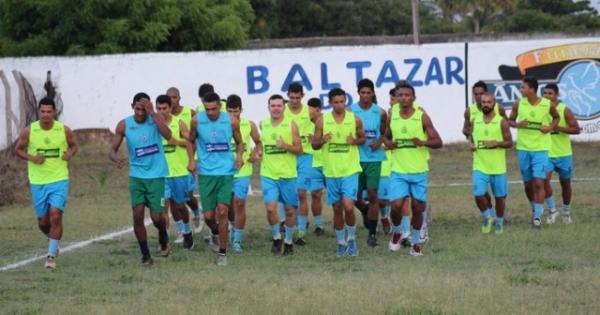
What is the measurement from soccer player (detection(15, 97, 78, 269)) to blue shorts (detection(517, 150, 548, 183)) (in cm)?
664

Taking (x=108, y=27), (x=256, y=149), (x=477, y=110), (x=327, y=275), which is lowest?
(x=327, y=275)

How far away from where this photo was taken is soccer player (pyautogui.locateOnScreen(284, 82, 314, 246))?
16141mm

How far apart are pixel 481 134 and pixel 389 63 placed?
14964mm

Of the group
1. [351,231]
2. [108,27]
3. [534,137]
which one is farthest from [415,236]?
[108,27]

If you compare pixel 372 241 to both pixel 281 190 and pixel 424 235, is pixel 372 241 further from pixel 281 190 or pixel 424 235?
pixel 281 190

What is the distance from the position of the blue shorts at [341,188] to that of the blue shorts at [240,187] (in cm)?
132

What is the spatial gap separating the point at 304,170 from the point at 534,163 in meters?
3.30

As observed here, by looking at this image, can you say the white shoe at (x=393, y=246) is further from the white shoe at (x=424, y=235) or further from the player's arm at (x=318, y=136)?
A: the player's arm at (x=318, y=136)

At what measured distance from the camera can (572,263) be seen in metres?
13.6

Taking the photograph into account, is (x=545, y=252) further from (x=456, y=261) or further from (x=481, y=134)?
(x=481, y=134)

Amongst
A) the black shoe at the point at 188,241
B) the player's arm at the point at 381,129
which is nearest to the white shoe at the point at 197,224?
the black shoe at the point at 188,241

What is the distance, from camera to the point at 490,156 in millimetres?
16828

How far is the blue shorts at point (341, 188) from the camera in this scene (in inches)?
595

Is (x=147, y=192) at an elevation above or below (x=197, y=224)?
above
